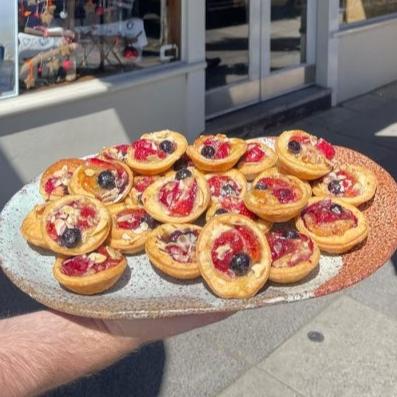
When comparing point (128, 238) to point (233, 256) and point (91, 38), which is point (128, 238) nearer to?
point (233, 256)

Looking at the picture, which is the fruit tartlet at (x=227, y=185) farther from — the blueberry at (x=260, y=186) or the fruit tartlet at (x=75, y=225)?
the fruit tartlet at (x=75, y=225)

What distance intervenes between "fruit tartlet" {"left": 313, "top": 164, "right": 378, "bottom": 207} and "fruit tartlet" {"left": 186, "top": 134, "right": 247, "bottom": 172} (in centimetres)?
25

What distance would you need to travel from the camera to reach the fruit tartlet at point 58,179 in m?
2.12

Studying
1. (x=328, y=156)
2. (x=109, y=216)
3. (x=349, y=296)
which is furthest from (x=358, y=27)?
(x=109, y=216)

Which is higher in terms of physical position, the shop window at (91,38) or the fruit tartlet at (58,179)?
the shop window at (91,38)

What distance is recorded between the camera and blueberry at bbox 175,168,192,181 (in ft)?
6.54

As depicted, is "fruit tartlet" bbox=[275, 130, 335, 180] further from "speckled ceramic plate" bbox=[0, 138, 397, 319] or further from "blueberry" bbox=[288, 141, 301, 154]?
"speckled ceramic plate" bbox=[0, 138, 397, 319]

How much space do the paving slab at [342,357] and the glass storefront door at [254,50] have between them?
3.34 metres

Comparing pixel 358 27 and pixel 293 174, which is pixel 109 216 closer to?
pixel 293 174

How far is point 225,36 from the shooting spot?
711cm

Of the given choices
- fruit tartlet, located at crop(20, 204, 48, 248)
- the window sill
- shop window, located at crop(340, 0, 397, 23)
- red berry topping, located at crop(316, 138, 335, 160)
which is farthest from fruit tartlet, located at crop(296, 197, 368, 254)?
shop window, located at crop(340, 0, 397, 23)

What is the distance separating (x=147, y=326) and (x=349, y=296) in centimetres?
273

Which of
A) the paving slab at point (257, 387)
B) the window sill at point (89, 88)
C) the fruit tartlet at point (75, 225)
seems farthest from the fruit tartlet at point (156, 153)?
the window sill at point (89, 88)

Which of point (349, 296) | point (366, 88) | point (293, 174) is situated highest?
point (293, 174)
